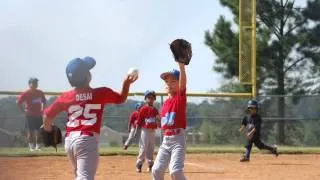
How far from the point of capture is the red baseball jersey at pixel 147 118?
13.4 metres

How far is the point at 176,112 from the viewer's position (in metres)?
8.33

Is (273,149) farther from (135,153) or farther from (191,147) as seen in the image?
(191,147)

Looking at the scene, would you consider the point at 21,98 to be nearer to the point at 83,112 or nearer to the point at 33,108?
the point at 33,108

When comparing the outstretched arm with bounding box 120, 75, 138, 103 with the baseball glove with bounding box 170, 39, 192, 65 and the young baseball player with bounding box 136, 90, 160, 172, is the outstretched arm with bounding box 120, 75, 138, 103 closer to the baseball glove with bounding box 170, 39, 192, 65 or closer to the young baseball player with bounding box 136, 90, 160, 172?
the baseball glove with bounding box 170, 39, 192, 65

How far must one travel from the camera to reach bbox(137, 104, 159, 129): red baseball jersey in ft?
43.9

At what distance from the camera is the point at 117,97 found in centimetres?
680

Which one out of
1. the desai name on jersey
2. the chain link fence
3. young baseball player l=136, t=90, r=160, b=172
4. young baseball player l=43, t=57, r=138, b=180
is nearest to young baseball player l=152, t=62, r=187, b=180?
young baseball player l=43, t=57, r=138, b=180

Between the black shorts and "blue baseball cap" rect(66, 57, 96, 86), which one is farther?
the black shorts

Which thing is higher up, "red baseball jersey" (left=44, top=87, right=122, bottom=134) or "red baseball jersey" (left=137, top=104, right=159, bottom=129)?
"red baseball jersey" (left=44, top=87, right=122, bottom=134)

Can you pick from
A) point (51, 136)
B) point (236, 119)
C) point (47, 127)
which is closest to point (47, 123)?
point (47, 127)

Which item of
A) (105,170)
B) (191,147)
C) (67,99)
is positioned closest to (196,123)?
(191,147)

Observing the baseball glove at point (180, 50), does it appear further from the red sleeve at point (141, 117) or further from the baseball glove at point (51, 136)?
the red sleeve at point (141, 117)

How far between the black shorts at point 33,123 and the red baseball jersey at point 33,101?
98mm

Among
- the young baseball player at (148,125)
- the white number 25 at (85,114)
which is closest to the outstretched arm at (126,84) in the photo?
the white number 25 at (85,114)
